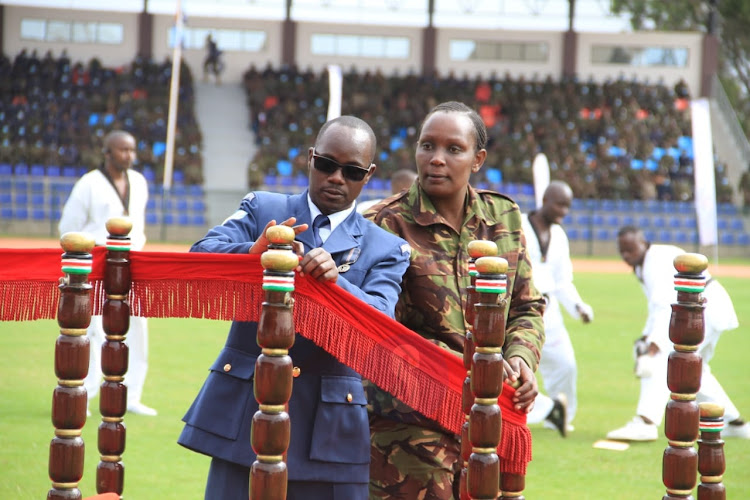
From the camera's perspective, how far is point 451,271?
351 centimetres

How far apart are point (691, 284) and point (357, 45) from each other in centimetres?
3495

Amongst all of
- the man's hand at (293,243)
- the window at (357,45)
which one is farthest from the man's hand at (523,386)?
the window at (357,45)

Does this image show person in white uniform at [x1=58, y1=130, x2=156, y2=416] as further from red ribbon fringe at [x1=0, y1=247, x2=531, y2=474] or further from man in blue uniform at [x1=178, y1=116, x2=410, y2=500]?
man in blue uniform at [x1=178, y1=116, x2=410, y2=500]

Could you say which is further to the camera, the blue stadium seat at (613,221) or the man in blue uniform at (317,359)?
the blue stadium seat at (613,221)

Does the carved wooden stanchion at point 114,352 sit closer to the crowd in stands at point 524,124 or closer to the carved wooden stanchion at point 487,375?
the carved wooden stanchion at point 487,375

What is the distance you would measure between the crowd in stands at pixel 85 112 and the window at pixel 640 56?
1568 centimetres

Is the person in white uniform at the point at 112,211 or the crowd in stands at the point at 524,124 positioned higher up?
the crowd in stands at the point at 524,124

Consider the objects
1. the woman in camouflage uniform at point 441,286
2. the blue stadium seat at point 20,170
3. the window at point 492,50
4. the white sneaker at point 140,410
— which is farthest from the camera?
the window at point 492,50

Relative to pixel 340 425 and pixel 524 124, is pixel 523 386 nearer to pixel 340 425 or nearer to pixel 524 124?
pixel 340 425

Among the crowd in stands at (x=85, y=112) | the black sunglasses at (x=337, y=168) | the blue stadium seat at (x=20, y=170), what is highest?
the crowd in stands at (x=85, y=112)

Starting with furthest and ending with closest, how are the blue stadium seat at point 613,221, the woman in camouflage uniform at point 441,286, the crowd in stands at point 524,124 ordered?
the crowd in stands at point 524,124
the blue stadium seat at point 613,221
the woman in camouflage uniform at point 441,286

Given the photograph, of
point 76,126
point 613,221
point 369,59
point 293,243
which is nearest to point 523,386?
point 293,243

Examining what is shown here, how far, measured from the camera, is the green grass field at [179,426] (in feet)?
19.5

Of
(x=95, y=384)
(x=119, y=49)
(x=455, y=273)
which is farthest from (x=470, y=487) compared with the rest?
(x=119, y=49)
